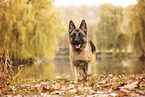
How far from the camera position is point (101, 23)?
1483 inches

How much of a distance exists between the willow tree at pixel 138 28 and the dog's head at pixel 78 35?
16.1 meters

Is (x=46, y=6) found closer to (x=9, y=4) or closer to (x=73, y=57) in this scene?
(x=9, y=4)

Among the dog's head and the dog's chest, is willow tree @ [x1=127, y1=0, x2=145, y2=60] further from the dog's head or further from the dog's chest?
the dog's head

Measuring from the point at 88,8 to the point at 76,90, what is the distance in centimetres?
8718

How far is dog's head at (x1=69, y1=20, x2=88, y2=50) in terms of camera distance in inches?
218

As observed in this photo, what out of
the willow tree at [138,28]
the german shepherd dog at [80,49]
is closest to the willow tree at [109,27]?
the willow tree at [138,28]

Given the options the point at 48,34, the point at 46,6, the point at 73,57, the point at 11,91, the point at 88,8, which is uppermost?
the point at 88,8

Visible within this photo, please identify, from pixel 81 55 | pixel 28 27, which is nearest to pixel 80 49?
pixel 81 55

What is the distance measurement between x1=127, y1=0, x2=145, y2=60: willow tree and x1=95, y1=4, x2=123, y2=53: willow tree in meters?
11.2

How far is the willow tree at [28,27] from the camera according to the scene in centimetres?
1647

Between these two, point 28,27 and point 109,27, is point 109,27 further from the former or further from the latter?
point 28,27

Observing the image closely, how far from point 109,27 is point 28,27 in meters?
22.0

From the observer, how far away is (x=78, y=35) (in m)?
5.53

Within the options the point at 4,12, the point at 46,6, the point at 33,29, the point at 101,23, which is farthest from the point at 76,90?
the point at 101,23
